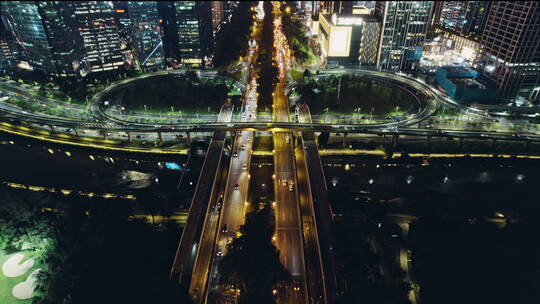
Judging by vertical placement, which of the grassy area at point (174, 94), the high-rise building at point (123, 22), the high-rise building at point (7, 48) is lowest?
the grassy area at point (174, 94)

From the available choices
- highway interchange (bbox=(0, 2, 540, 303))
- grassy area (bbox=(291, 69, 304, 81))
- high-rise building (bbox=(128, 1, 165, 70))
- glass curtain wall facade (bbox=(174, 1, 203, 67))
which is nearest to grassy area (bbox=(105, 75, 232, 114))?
highway interchange (bbox=(0, 2, 540, 303))

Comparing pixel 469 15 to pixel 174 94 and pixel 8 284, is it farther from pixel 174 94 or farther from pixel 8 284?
pixel 8 284

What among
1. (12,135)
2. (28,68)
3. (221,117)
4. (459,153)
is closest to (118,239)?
(221,117)

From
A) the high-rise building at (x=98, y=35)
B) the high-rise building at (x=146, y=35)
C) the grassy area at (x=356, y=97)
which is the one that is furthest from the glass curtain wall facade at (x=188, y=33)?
the grassy area at (x=356, y=97)

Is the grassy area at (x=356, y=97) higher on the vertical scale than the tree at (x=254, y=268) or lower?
higher

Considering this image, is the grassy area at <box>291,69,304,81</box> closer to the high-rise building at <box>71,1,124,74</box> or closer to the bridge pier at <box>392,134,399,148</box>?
the bridge pier at <box>392,134,399,148</box>

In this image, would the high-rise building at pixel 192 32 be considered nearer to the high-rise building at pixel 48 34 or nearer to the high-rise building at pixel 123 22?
the high-rise building at pixel 123 22
